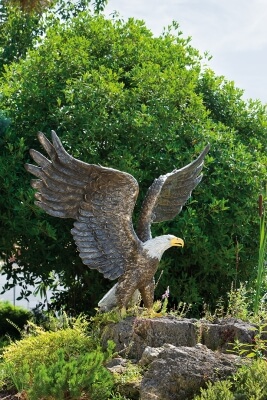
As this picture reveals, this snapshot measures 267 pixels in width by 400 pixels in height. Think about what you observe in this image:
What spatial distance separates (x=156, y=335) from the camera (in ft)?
22.5

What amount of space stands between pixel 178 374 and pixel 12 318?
5907 mm

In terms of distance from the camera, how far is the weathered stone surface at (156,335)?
22.5 feet

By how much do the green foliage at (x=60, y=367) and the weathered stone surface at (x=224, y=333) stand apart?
2.87 ft

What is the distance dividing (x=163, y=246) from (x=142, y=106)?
2.73 meters

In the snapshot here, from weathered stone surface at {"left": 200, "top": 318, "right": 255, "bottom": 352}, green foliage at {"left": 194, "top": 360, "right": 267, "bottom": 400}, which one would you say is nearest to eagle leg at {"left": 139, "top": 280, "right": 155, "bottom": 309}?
weathered stone surface at {"left": 200, "top": 318, "right": 255, "bottom": 352}

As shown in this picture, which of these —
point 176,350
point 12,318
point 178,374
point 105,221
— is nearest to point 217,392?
point 178,374

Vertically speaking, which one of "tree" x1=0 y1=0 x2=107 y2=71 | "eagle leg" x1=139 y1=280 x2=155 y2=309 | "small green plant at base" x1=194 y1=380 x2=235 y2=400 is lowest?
"small green plant at base" x1=194 y1=380 x2=235 y2=400

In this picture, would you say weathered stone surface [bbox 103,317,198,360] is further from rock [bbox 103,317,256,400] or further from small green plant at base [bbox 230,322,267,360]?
small green plant at base [bbox 230,322,267,360]

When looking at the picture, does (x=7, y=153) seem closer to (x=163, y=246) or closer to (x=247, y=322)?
(x=163, y=246)

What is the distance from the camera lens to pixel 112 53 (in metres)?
10.7

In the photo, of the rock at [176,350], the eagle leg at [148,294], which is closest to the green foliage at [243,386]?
the rock at [176,350]

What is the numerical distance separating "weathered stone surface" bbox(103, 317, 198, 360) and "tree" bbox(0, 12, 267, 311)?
8.13 ft

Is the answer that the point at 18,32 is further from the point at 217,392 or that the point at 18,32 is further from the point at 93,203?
the point at 217,392

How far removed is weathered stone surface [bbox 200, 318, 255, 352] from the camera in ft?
22.1
